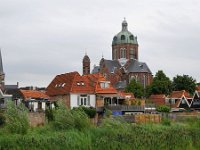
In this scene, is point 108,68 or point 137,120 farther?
point 108,68

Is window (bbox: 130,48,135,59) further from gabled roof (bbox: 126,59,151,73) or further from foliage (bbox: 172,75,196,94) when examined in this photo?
foliage (bbox: 172,75,196,94)

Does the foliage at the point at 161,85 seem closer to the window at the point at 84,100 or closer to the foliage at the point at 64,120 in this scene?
the window at the point at 84,100

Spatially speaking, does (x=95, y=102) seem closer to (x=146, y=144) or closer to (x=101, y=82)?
(x=101, y=82)

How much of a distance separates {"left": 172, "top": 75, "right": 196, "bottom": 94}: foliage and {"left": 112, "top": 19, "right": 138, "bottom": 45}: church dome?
5084cm

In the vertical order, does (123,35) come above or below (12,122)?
above

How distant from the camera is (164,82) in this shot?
88.4 metres

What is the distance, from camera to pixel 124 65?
13238 centimetres

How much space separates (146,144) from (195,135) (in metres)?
6.05

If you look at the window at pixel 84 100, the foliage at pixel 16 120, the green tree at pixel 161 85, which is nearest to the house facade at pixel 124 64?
the green tree at pixel 161 85

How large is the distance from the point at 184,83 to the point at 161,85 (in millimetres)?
5026

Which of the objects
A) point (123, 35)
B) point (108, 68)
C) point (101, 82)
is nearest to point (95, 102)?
point (101, 82)

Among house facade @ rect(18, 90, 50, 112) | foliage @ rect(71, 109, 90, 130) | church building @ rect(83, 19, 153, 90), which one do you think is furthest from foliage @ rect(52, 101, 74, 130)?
church building @ rect(83, 19, 153, 90)

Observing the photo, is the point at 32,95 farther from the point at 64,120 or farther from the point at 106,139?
the point at 106,139

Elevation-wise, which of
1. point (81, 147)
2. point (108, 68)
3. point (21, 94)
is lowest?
point (81, 147)
